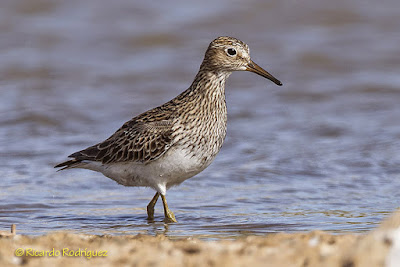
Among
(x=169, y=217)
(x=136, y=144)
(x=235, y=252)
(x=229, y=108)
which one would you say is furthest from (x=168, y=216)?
(x=229, y=108)

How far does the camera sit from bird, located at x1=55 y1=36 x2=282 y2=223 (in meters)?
7.36

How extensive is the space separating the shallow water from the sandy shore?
2242mm

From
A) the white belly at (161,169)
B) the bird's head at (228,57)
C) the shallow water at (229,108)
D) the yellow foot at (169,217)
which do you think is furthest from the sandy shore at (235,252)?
the bird's head at (228,57)

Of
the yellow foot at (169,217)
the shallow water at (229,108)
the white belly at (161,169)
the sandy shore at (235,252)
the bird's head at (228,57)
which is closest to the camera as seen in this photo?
the sandy shore at (235,252)

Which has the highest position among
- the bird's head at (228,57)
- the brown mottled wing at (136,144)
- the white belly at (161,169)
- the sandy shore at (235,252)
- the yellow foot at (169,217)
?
the bird's head at (228,57)

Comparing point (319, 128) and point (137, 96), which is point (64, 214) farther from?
point (137, 96)

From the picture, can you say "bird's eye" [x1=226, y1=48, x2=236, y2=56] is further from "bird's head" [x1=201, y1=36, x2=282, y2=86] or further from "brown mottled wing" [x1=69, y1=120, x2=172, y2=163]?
"brown mottled wing" [x1=69, y1=120, x2=172, y2=163]

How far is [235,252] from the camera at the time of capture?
4.32 metres

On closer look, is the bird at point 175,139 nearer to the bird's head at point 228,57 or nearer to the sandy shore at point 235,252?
the bird's head at point 228,57

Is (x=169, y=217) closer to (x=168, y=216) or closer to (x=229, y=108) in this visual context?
(x=168, y=216)

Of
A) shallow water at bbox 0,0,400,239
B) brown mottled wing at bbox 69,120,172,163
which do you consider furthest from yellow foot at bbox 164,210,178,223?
brown mottled wing at bbox 69,120,172,163

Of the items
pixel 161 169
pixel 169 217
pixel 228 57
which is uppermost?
pixel 228 57

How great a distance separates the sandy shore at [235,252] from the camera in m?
3.92

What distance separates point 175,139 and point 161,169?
0.33 meters
